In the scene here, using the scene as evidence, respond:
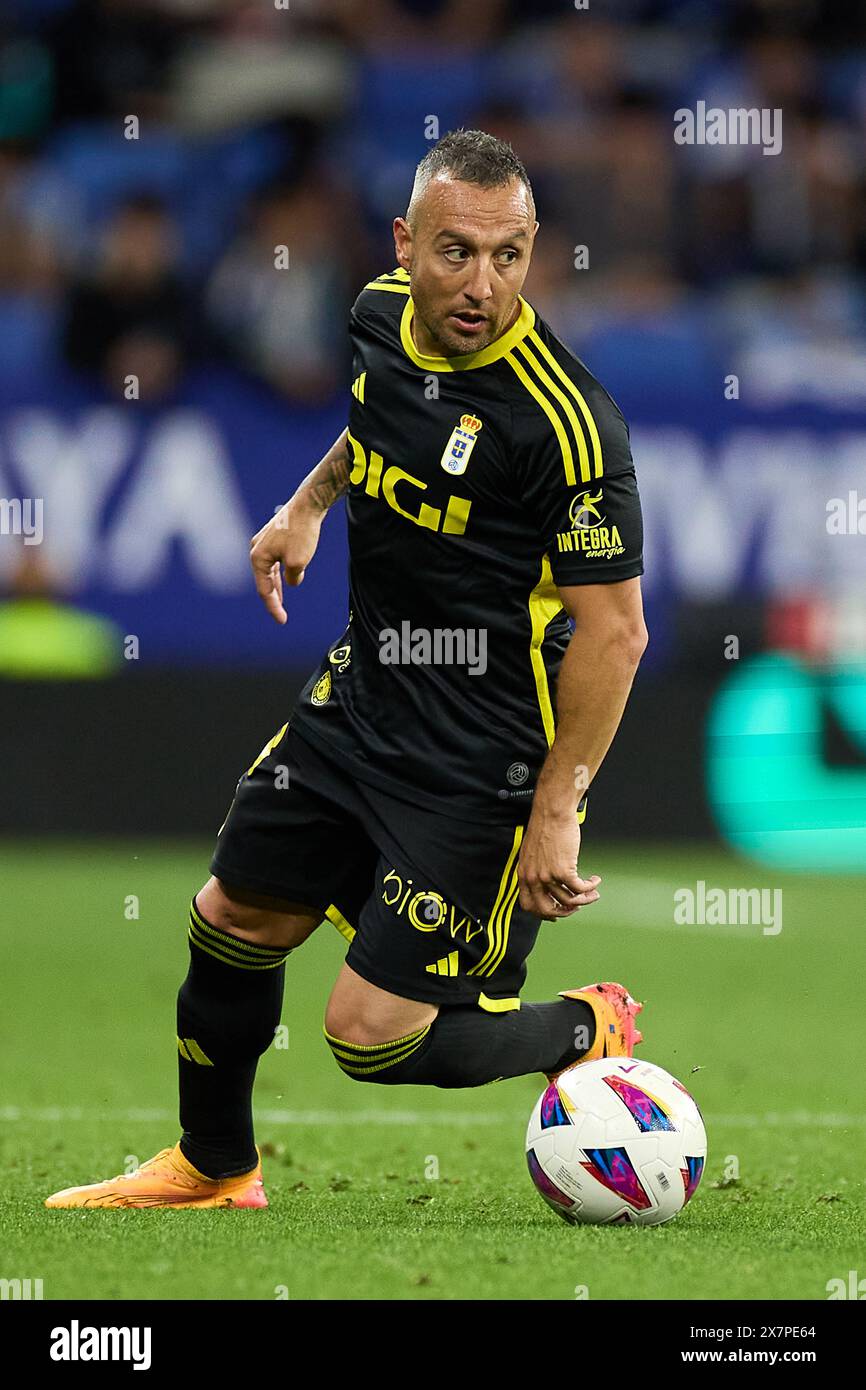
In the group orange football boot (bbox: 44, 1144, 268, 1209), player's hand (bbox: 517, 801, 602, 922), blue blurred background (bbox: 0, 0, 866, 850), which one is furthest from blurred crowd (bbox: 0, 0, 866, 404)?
player's hand (bbox: 517, 801, 602, 922)

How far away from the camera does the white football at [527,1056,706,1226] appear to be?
456 centimetres

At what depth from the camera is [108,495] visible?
1223 centimetres

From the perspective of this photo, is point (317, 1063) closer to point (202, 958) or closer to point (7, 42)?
point (202, 958)

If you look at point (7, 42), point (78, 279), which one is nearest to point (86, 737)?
point (78, 279)

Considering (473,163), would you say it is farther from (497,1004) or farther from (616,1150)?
(616,1150)

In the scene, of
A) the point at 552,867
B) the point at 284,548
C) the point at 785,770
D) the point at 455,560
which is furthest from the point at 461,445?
the point at 785,770

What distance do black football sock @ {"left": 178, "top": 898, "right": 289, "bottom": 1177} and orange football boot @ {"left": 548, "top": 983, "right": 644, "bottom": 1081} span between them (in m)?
0.69

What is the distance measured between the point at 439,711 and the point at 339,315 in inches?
349

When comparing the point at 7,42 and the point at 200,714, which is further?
the point at 7,42

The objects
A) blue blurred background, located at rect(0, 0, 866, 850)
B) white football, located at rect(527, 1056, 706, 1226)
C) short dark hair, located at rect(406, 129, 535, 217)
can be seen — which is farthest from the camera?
blue blurred background, located at rect(0, 0, 866, 850)

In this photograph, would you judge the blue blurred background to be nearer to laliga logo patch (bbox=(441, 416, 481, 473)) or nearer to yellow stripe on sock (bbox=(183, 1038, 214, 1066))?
yellow stripe on sock (bbox=(183, 1038, 214, 1066))

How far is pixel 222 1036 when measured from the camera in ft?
16.1

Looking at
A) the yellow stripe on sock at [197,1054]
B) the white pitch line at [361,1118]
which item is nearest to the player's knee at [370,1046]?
the yellow stripe on sock at [197,1054]

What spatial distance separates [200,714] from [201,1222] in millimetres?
7212
